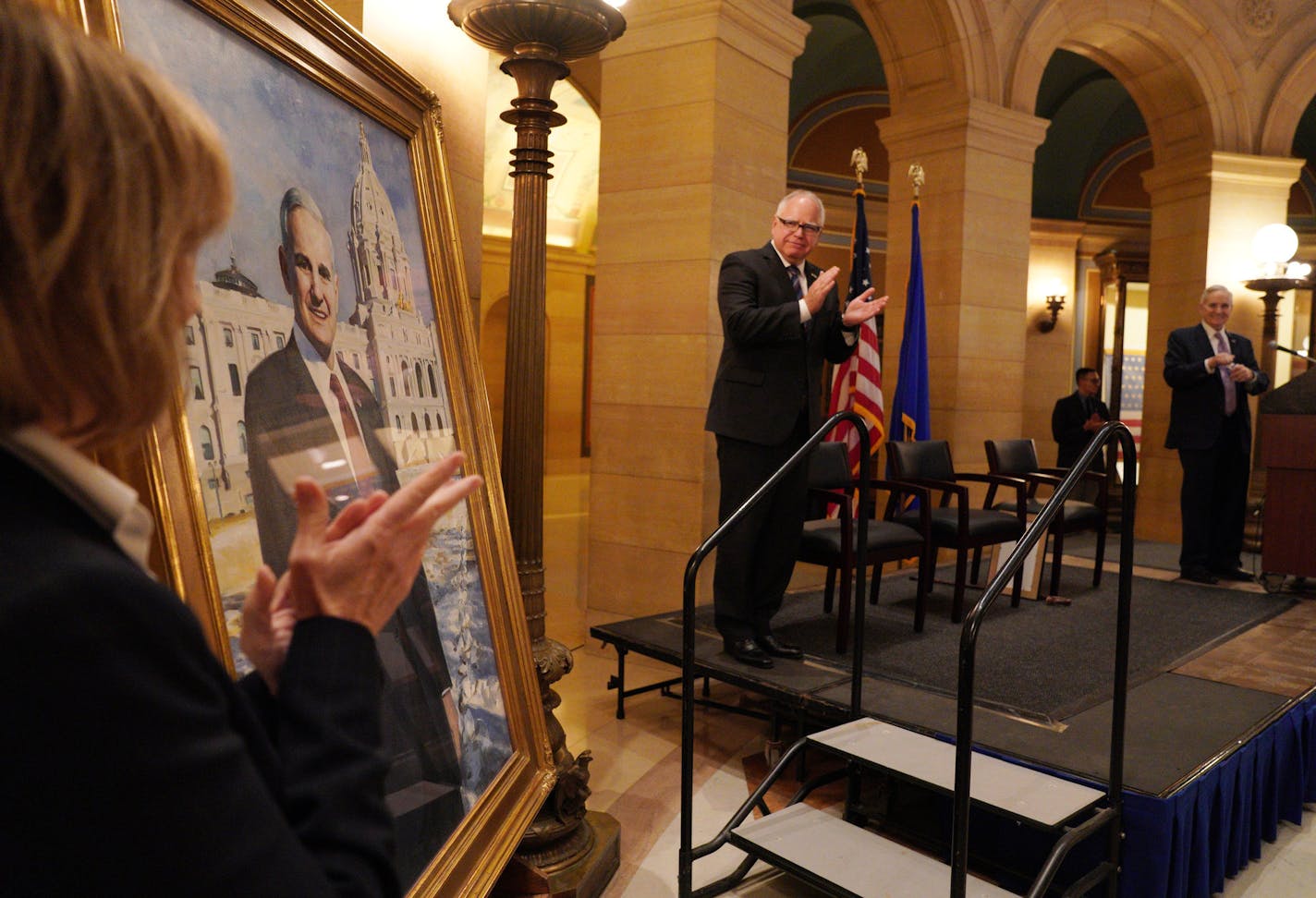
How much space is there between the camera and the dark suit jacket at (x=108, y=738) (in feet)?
1.67

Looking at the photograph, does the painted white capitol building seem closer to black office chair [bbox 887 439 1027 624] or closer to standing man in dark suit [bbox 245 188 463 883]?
standing man in dark suit [bbox 245 188 463 883]

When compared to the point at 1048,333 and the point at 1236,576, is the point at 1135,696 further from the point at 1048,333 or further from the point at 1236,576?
the point at 1048,333

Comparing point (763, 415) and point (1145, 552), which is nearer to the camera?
point (763, 415)

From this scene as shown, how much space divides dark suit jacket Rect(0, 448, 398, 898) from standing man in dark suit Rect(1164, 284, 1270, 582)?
219 inches

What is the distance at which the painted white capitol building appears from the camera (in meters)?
1.12

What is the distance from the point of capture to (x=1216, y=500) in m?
5.45

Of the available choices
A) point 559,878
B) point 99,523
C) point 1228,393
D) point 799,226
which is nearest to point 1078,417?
point 1228,393

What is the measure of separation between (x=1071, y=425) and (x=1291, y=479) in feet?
10.6

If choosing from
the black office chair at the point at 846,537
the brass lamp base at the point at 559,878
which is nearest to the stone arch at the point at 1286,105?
the black office chair at the point at 846,537

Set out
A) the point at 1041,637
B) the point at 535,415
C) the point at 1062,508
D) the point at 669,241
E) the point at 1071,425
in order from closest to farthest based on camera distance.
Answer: the point at 535,415 → the point at 1041,637 → the point at 1062,508 → the point at 669,241 → the point at 1071,425

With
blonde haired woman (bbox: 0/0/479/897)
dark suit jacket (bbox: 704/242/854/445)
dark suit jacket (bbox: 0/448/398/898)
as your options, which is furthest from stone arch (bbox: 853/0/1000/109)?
dark suit jacket (bbox: 0/448/398/898)

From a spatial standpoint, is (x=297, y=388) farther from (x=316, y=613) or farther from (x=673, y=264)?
(x=673, y=264)

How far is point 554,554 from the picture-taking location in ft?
23.7

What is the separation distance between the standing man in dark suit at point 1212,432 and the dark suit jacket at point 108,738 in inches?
219
